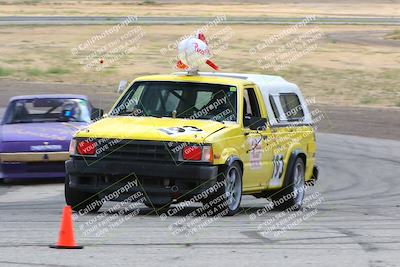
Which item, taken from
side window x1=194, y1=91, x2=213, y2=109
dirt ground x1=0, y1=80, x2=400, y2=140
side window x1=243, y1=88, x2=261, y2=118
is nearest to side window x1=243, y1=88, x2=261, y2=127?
side window x1=243, y1=88, x2=261, y2=118

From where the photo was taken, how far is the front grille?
38.2 feet

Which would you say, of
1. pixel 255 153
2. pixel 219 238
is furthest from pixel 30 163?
pixel 219 238

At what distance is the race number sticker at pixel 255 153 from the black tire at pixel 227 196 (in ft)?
1.40

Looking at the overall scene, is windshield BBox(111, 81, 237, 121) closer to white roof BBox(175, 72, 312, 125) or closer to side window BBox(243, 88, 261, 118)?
side window BBox(243, 88, 261, 118)

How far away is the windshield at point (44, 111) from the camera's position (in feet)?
57.9

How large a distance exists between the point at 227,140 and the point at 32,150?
535 centimetres

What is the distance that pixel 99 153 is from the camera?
38.9 feet

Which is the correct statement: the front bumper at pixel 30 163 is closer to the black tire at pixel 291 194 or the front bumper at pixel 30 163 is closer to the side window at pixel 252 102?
the black tire at pixel 291 194

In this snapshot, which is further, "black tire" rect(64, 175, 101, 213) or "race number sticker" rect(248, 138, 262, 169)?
"race number sticker" rect(248, 138, 262, 169)

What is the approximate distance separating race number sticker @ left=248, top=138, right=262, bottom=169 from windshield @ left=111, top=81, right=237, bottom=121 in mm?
415

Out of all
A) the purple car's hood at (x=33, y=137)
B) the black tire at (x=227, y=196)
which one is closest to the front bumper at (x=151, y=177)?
the black tire at (x=227, y=196)

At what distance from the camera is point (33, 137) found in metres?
16.6

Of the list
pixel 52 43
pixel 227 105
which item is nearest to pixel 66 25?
pixel 52 43

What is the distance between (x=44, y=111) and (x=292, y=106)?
5017 mm
